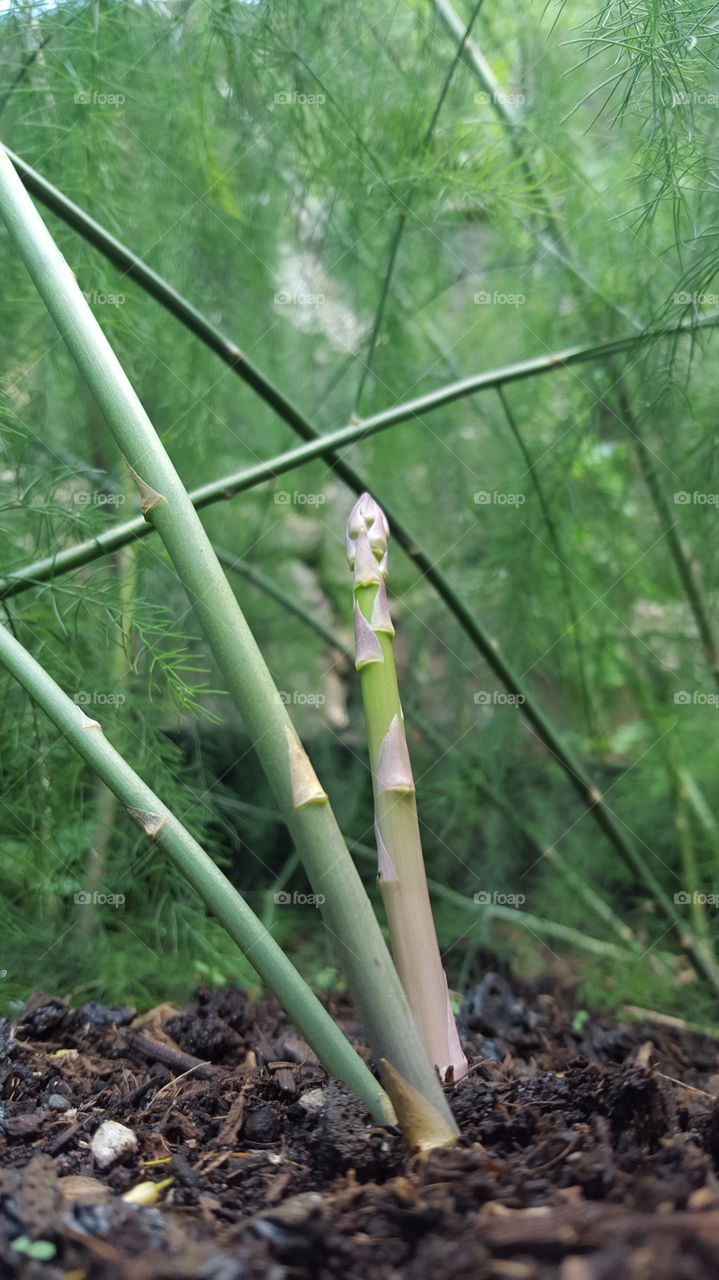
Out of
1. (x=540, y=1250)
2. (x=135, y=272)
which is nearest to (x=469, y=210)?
(x=135, y=272)

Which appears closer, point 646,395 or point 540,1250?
point 540,1250

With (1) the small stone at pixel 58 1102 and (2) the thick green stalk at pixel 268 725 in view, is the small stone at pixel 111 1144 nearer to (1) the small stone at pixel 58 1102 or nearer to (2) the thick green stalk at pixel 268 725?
(1) the small stone at pixel 58 1102

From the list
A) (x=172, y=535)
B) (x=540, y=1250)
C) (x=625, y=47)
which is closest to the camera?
(x=540, y=1250)

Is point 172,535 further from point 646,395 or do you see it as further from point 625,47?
point 646,395

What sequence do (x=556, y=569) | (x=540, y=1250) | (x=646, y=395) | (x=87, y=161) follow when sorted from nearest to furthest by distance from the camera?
(x=540, y=1250) → (x=87, y=161) → (x=646, y=395) → (x=556, y=569)
